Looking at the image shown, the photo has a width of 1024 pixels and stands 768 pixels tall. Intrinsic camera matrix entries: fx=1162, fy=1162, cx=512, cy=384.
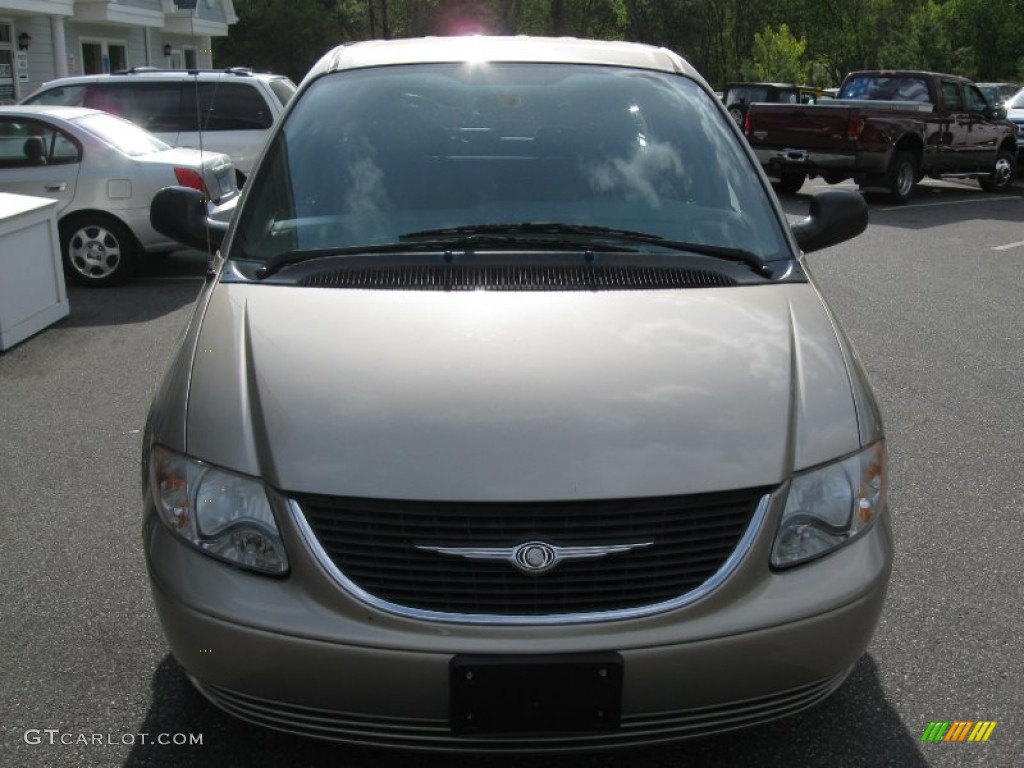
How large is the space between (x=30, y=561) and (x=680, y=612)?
2701mm

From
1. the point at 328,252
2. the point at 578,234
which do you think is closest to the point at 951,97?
the point at 578,234

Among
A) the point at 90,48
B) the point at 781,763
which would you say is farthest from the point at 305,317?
the point at 90,48

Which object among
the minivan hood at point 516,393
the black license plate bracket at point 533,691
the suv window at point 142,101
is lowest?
the black license plate bracket at point 533,691

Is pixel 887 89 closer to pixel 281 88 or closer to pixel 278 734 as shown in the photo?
pixel 281 88

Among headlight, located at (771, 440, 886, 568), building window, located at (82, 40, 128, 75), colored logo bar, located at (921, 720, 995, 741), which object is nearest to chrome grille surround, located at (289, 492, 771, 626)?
headlight, located at (771, 440, 886, 568)

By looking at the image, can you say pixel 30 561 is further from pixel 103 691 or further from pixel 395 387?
pixel 395 387

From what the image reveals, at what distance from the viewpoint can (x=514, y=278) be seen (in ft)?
10.6

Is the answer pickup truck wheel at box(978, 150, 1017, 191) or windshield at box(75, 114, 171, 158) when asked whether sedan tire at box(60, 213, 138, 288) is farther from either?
pickup truck wheel at box(978, 150, 1017, 191)

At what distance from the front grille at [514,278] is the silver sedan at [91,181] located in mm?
7177

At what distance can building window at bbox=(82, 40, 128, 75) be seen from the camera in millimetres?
34281

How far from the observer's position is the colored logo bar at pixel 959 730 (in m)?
3.11

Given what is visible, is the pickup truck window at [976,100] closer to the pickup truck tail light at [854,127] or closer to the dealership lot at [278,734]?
the pickup truck tail light at [854,127]

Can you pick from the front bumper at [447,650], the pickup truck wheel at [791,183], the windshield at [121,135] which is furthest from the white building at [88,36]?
the front bumper at [447,650]

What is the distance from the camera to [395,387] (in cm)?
276
